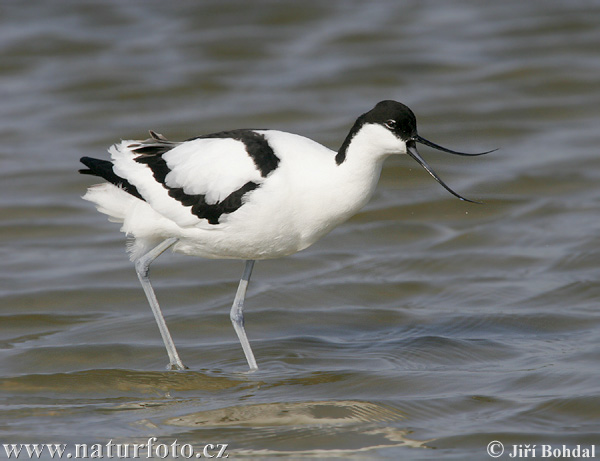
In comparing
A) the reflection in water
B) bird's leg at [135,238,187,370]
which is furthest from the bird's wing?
the reflection in water

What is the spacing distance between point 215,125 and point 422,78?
2.97 metres

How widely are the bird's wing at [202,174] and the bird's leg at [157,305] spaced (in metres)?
0.34

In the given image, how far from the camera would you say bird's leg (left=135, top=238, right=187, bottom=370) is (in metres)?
6.64

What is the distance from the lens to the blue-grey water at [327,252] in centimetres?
575

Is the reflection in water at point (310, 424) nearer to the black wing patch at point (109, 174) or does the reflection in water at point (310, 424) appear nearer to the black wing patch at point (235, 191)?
the black wing patch at point (235, 191)

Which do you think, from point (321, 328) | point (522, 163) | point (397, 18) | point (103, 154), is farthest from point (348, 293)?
point (397, 18)

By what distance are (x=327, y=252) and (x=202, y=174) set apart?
2.77m

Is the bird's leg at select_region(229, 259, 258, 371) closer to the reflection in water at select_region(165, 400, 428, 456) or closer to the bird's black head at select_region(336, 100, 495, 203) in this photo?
the reflection in water at select_region(165, 400, 428, 456)

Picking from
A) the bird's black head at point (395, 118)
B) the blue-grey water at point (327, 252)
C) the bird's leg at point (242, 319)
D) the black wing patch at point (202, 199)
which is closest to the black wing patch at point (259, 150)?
the black wing patch at point (202, 199)

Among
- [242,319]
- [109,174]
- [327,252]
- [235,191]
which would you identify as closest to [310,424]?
[242,319]

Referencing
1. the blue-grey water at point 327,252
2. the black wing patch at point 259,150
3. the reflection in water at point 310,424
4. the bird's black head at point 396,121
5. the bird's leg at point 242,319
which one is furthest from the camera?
the bird's leg at point 242,319

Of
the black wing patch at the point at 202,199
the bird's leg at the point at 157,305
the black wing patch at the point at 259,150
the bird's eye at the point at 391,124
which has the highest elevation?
the bird's eye at the point at 391,124

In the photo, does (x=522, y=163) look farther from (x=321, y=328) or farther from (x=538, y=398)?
(x=538, y=398)

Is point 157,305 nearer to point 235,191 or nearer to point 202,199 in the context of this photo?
point 202,199
